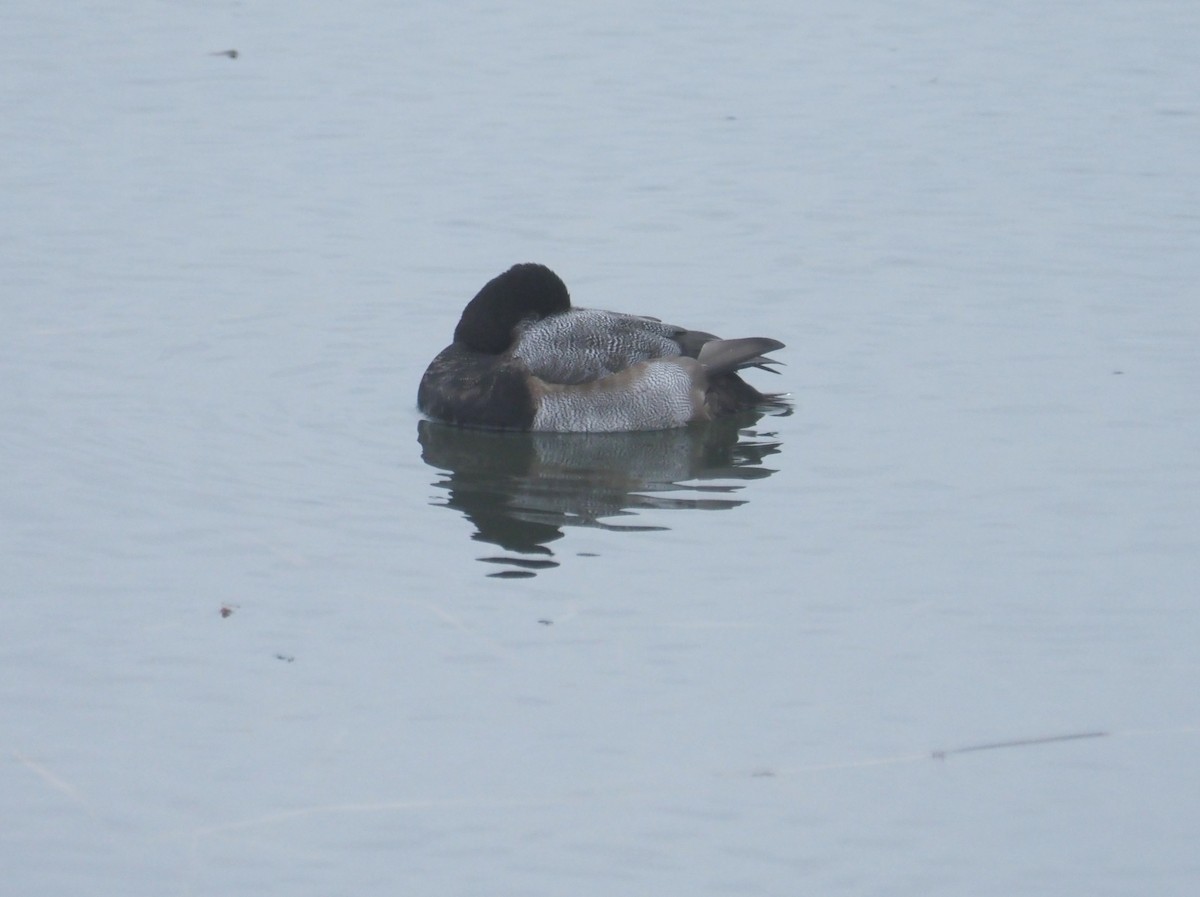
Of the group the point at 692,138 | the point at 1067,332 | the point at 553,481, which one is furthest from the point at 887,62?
the point at 553,481

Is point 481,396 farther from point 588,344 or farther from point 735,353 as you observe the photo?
point 735,353

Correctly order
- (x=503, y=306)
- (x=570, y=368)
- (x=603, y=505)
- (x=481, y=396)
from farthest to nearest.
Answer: (x=503, y=306)
(x=570, y=368)
(x=481, y=396)
(x=603, y=505)

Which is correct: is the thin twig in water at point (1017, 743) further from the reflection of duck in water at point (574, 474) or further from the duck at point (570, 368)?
the duck at point (570, 368)

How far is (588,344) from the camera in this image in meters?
12.7

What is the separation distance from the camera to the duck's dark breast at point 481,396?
1232cm

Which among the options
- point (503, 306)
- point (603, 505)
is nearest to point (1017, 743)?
point (603, 505)

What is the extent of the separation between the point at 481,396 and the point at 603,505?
1.72 metres

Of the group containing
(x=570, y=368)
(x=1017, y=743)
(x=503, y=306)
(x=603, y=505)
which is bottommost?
(x=1017, y=743)

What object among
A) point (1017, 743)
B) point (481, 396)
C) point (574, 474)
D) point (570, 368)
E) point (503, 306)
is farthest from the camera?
point (503, 306)

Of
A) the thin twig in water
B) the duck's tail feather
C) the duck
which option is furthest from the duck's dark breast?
the thin twig in water

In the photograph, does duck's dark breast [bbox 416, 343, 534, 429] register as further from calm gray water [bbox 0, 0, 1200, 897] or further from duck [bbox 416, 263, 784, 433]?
calm gray water [bbox 0, 0, 1200, 897]

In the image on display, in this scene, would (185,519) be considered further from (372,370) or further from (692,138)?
(692,138)

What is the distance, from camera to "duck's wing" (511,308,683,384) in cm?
1247

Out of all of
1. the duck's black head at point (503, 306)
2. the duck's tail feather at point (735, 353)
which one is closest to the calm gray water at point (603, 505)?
the duck's tail feather at point (735, 353)
